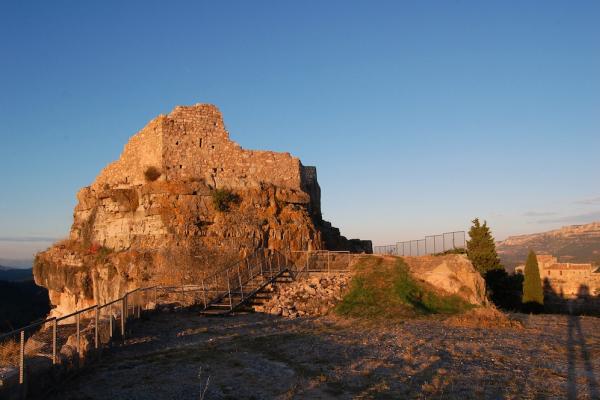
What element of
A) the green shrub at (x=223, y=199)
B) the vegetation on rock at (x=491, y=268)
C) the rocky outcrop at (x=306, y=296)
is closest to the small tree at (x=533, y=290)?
the vegetation on rock at (x=491, y=268)

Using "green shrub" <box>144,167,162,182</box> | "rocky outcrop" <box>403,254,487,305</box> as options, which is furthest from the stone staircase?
"green shrub" <box>144,167,162,182</box>

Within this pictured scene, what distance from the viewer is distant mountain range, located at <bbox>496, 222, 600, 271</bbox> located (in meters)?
141

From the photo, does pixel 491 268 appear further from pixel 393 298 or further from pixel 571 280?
pixel 393 298

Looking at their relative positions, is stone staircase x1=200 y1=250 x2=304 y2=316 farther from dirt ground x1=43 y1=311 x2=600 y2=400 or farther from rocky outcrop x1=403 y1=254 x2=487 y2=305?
rocky outcrop x1=403 y1=254 x2=487 y2=305

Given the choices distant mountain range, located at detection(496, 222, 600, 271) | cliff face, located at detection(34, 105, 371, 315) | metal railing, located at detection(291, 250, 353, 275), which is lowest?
distant mountain range, located at detection(496, 222, 600, 271)

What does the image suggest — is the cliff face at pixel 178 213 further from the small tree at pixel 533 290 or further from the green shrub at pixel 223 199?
the small tree at pixel 533 290

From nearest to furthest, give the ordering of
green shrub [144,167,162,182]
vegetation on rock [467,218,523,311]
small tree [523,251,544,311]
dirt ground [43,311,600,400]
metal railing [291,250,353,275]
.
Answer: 1. dirt ground [43,311,600,400]
2. metal railing [291,250,353,275]
3. green shrub [144,167,162,182]
4. small tree [523,251,544,311]
5. vegetation on rock [467,218,523,311]

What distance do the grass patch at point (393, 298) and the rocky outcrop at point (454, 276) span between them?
0.31 m

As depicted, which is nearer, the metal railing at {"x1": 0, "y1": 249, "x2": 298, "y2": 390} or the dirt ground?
the dirt ground

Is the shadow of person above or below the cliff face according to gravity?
below

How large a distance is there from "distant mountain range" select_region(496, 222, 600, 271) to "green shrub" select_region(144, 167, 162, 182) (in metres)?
131

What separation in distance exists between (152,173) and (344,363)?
16.3m

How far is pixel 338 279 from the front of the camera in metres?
20.5

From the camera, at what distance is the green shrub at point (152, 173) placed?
907 inches
